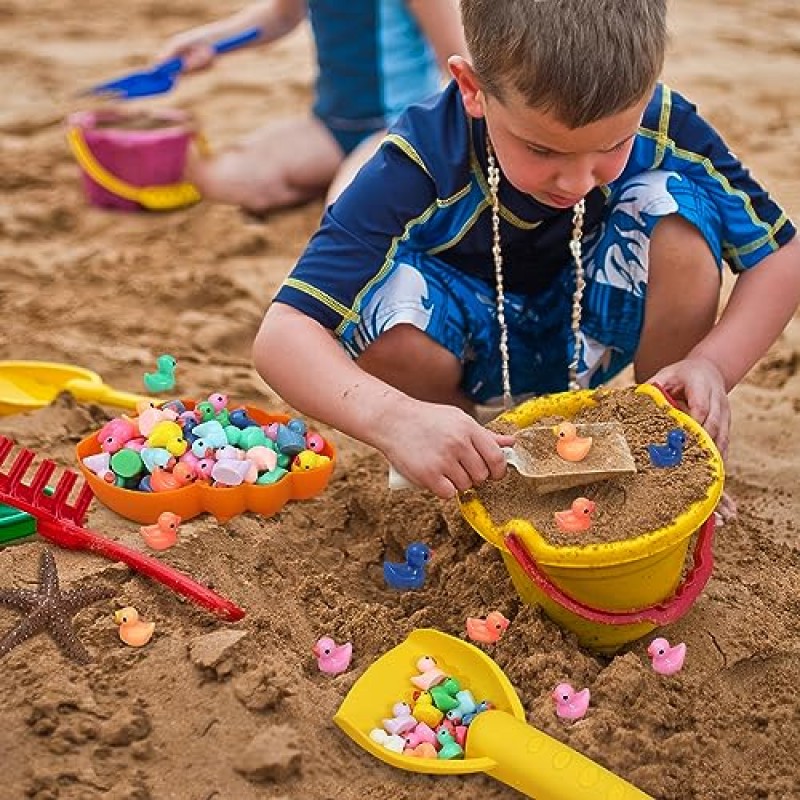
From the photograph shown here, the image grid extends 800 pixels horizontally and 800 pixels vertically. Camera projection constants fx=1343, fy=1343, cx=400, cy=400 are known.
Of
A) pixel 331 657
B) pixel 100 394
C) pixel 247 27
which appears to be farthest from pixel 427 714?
pixel 247 27

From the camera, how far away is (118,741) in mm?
1332

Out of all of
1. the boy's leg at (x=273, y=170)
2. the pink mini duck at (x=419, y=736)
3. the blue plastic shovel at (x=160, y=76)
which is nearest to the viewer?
the pink mini duck at (x=419, y=736)

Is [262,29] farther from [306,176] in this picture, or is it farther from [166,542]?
[166,542]

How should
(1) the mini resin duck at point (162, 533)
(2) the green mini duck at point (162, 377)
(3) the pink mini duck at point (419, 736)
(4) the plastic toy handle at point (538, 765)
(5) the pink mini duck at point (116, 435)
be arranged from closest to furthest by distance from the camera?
(4) the plastic toy handle at point (538, 765) < (3) the pink mini duck at point (419, 736) < (1) the mini resin duck at point (162, 533) < (5) the pink mini duck at point (116, 435) < (2) the green mini duck at point (162, 377)

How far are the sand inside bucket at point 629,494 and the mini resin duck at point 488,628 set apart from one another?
0.13 metres

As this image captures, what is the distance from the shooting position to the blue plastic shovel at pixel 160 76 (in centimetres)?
307

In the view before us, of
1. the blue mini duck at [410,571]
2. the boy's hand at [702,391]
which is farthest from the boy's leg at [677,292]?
the blue mini duck at [410,571]

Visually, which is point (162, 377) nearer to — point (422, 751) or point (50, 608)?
point (50, 608)

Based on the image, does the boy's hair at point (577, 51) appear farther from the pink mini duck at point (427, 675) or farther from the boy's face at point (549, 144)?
the pink mini duck at point (427, 675)

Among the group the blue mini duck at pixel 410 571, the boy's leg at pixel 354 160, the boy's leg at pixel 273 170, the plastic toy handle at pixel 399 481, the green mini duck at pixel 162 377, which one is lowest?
the boy's leg at pixel 273 170

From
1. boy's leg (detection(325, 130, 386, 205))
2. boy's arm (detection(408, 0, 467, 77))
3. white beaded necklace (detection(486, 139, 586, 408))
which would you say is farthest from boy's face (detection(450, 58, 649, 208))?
boy's leg (detection(325, 130, 386, 205))

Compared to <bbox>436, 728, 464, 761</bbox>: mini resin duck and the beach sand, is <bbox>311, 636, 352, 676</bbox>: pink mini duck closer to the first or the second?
the beach sand

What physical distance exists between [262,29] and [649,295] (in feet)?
5.45

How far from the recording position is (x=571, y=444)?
1.47 m
